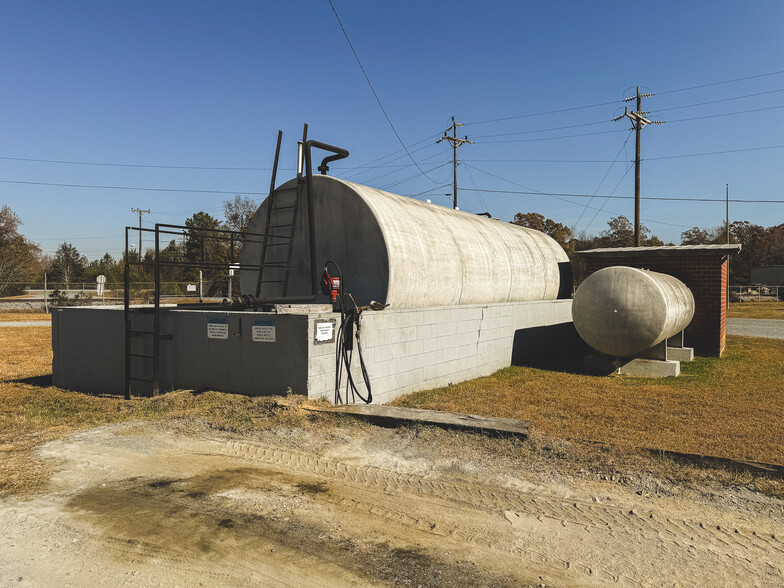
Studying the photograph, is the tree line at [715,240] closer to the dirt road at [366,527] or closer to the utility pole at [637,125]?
the utility pole at [637,125]

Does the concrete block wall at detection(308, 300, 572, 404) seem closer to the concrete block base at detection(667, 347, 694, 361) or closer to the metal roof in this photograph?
the concrete block base at detection(667, 347, 694, 361)

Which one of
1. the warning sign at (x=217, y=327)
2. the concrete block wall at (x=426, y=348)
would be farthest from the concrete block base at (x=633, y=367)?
the warning sign at (x=217, y=327)

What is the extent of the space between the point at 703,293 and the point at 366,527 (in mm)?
14235

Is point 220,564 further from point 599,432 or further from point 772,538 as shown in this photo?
point 599,432

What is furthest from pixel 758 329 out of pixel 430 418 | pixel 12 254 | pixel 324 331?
pixel 12 254

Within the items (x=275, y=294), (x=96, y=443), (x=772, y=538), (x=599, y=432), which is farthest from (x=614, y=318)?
(x=96, y=443)

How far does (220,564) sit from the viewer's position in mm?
3631

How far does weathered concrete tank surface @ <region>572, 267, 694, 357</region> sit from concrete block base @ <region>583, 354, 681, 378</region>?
35 cm

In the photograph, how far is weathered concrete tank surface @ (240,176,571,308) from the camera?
10172 millimetres

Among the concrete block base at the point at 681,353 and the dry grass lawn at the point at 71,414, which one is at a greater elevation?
the concrete block base at the point at 681,353

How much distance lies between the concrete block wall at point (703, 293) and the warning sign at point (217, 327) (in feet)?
41.2

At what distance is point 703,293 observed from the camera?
15.1 metres

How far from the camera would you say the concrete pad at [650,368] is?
12.1 meters

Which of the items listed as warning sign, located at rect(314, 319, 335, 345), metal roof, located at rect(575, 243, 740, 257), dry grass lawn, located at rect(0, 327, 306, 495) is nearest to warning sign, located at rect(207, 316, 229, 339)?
dry grass lawn, located at rect(0, 327, 306, 495)
